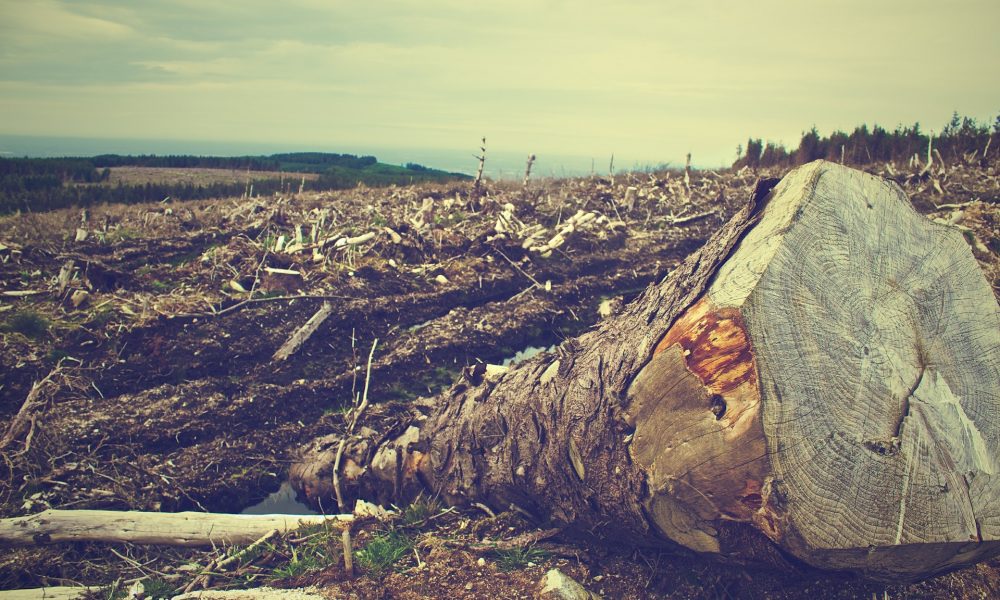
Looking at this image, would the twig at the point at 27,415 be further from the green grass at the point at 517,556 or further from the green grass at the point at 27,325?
the green grass at the point at 517,556

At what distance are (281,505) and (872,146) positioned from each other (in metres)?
24.9

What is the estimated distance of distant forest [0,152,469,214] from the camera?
1919 cm

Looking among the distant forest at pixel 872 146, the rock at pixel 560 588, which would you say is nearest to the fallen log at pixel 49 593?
the rock at pixel 560 588

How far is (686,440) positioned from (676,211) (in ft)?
36.8

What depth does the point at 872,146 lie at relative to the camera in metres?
21.7

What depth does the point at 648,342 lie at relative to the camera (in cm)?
312

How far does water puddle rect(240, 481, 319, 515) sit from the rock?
270 cm

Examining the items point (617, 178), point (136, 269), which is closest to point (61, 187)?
point (136, 269)

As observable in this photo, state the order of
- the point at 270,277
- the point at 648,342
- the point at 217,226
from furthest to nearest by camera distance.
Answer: the point at 217,226 → the point at 270,277 → the point at 648,342

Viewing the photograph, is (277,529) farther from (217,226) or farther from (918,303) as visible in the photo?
(217,226)

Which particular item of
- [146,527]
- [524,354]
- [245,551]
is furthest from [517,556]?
[524,354]

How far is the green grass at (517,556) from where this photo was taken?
3.56 m

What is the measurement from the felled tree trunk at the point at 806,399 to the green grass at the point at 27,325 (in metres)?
6.34

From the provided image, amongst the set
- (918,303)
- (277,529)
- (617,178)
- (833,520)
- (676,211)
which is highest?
(617,178)
